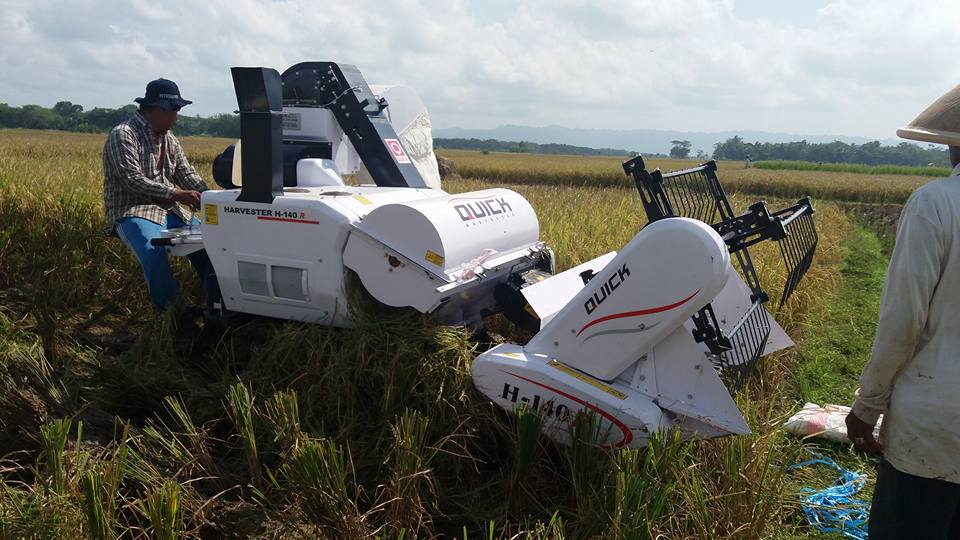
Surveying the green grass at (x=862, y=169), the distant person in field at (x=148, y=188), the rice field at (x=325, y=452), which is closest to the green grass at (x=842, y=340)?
the rice field at (x=325, y=452)

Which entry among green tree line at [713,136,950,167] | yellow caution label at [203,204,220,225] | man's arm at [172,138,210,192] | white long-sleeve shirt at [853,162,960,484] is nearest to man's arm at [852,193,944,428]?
white long-sleeve shirt at [853,162,960,484]

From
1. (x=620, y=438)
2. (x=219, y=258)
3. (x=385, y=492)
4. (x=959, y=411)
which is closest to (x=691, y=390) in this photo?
(x=620, y=438)

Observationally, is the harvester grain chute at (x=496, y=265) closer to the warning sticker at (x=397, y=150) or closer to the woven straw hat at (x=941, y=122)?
the warning sticker at (x=397, y=150)

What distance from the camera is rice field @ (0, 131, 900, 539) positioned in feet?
9.42

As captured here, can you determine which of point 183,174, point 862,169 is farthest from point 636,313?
point 862,169

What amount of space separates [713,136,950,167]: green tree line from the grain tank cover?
84577mm

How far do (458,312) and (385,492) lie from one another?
1418 millimetres

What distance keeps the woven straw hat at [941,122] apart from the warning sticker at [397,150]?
359 cm

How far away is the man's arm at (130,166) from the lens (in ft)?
16.0

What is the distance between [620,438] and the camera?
10.6 ft

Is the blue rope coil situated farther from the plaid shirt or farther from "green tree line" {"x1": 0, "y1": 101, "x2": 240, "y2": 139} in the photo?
"green tree line" {"x1": 0, "y1": 101, "x2": 240, "y2": 139}

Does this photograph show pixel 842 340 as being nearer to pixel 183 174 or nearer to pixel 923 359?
pixel 923 359

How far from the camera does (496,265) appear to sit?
168 inches

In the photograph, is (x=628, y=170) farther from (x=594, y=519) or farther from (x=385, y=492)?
(x=385, y=492)
